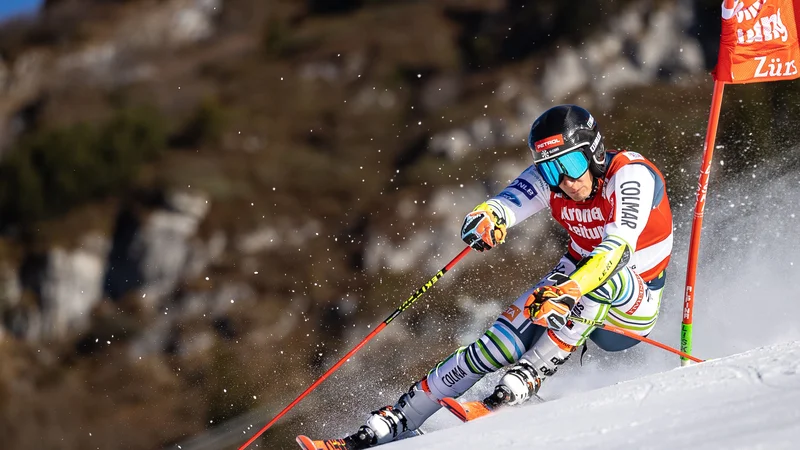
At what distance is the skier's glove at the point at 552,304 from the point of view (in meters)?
3.95

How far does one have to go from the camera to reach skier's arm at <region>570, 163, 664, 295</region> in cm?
407

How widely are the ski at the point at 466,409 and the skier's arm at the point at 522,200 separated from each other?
4.02ft

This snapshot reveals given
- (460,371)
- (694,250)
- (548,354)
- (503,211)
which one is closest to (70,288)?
(503,211)

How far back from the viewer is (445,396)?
4527mm

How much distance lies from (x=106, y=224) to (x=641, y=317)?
21395 millimetres

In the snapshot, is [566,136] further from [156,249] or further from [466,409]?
[156,249]

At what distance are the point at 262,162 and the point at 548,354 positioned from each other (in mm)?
20012

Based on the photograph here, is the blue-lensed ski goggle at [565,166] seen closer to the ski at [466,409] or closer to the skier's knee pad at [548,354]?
the skier's knee pad at [548,354]

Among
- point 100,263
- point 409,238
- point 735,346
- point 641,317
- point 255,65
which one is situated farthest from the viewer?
point 255,65

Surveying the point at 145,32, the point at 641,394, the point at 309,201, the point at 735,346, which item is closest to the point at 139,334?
the point at 309,201

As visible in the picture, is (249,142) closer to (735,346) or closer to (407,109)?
(407,109)

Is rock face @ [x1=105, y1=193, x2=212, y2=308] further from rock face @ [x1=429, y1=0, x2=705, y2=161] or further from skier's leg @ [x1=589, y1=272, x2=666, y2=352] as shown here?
skier's leg @ [x1=589, y1=272, x2=666, y2=352]

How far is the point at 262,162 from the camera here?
77.8 feet

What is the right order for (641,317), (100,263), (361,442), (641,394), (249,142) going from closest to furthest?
(641,394)
(361,442)
(641,317)
(100,263)
(249,142)
